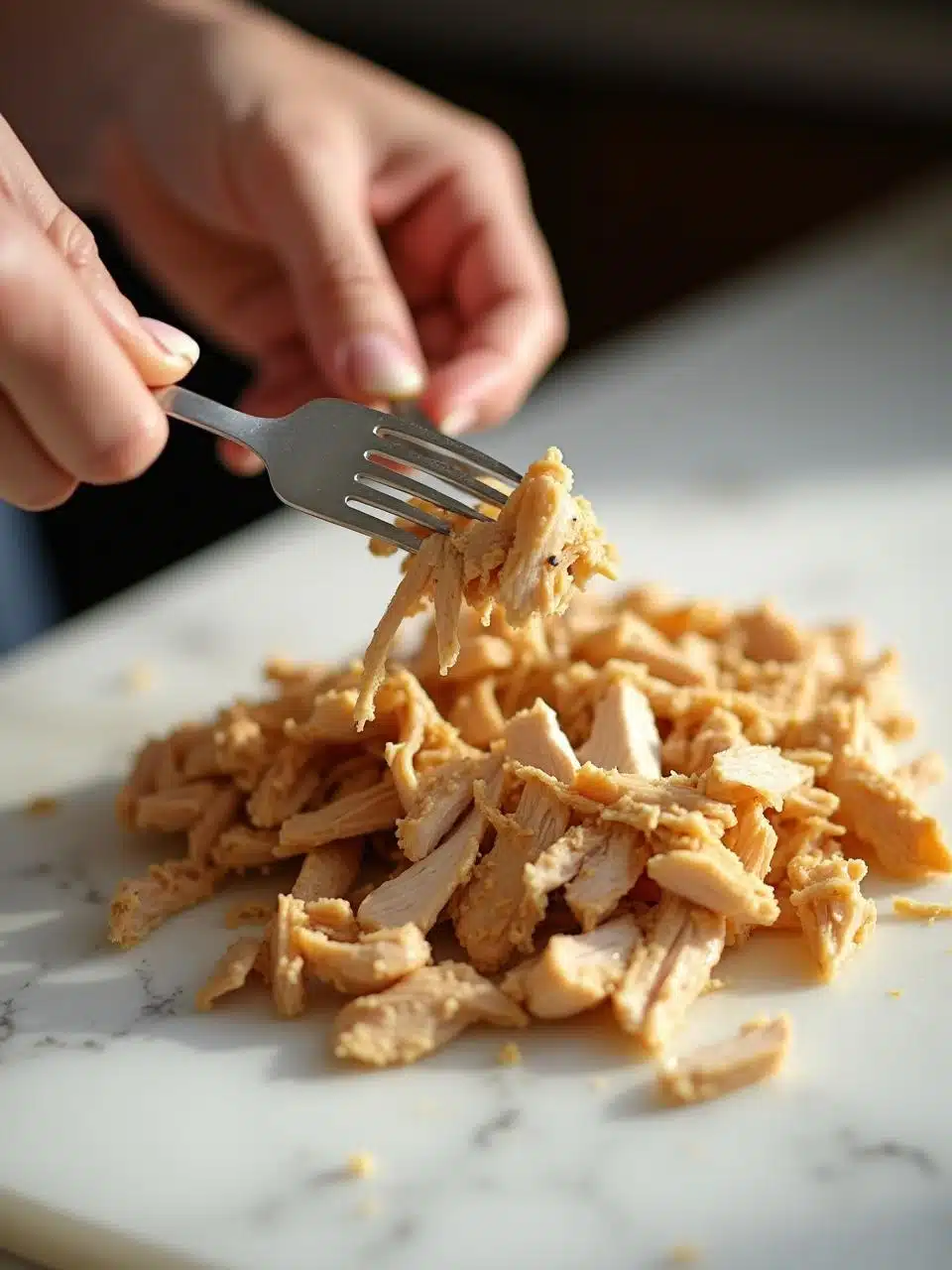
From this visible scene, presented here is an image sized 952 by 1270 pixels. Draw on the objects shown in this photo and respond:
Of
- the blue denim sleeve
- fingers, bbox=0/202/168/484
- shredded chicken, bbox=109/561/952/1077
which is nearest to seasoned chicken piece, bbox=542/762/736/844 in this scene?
shredded chicken, bbox=109/561/952/1077

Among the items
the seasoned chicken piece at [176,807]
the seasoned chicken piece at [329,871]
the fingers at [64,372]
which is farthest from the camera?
the seasoned chicken piece at [176,807]

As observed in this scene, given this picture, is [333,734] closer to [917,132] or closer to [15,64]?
[15,64]

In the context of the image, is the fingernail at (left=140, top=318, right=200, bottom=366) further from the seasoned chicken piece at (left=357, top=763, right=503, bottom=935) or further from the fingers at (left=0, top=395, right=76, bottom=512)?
the seasoned chicken piece at (left=357, top=763, right=503, bottom=935)

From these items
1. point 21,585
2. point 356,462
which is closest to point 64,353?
point 356,462

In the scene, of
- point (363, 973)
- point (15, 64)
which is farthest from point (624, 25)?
point (363, 973)

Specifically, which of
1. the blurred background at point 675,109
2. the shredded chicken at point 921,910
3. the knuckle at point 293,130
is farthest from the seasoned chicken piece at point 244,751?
the blurred background at point 675,109

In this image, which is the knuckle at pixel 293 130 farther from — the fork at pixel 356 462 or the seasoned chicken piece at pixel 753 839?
the seasoned chicken piece at pixel 753 839
